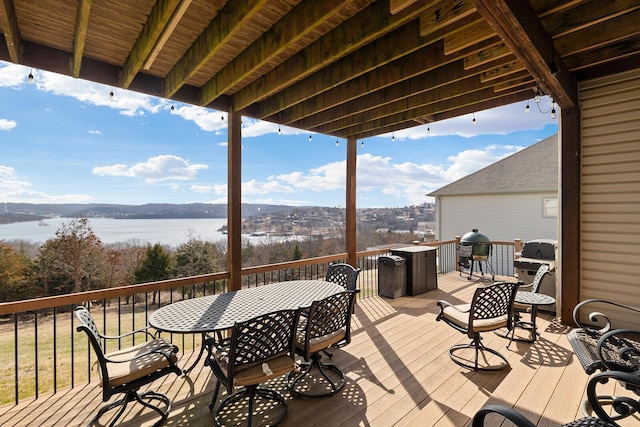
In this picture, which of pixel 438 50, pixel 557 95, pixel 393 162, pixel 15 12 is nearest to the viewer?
pixel 15 12

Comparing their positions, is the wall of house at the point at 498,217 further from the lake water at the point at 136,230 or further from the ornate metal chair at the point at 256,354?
the ornate metal chair at the point at 256,354

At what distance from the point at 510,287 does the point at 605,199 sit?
1748 millimetres

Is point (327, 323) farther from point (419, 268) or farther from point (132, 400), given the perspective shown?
point (419, 268)

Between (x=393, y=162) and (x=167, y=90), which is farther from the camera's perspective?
(x=393, y=162)

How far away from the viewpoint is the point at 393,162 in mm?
23297

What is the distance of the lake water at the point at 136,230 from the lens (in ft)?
38.3

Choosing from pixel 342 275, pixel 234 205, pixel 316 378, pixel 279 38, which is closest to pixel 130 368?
pixel 316 378

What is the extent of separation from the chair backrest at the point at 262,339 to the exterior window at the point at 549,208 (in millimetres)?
11633

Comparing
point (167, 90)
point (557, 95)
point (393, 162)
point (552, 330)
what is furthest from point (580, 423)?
point (393, 162)

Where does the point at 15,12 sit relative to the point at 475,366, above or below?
above

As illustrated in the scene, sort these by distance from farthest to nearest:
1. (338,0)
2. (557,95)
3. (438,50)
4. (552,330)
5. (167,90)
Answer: (552,330) → (167,90) → (557,95) → (438,50) → (338,0)

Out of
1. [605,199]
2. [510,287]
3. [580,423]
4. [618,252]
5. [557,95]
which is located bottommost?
[580,423]

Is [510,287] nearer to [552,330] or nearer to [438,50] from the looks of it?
[552,330]

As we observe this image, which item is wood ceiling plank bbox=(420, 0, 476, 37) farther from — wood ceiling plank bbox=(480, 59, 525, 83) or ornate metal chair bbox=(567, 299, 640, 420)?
ornate metal chair bbox=(567, 299, 640, 420)
